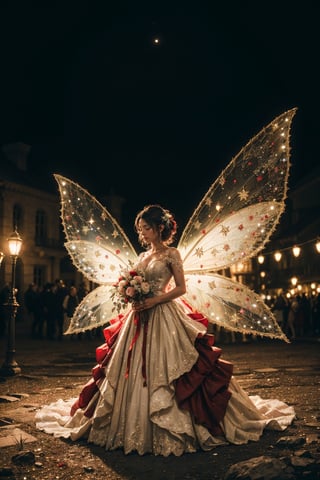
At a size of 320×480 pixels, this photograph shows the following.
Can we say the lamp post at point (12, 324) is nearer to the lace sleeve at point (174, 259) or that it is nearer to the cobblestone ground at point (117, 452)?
the cobblestone ground at point (117, 452)

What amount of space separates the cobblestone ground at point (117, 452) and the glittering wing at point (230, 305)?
3.24ft

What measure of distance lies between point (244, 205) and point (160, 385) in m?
1.94

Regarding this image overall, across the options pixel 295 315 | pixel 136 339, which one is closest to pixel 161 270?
pixel 136 339

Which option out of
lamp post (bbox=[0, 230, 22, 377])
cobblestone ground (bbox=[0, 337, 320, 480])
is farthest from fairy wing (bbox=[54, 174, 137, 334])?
Answer: lamp post (bbox=[0, 230, 22, 377])

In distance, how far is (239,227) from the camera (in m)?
5.11

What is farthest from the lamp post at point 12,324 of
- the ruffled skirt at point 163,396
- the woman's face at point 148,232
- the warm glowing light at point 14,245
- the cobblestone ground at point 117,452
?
the woman's face at point 148,232

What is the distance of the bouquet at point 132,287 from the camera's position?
464 cm

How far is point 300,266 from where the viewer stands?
3853 centimetres

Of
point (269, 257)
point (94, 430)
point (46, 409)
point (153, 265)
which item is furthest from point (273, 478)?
point (269, 257)

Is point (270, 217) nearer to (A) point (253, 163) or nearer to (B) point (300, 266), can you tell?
(A) point (253, 163)

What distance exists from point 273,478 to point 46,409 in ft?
9.66

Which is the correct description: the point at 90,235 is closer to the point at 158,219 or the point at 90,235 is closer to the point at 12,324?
the point at 158,219

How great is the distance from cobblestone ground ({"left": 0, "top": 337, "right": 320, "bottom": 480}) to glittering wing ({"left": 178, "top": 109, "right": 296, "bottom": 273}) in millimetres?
1775

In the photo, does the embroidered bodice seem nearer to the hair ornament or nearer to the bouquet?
the bouquet
